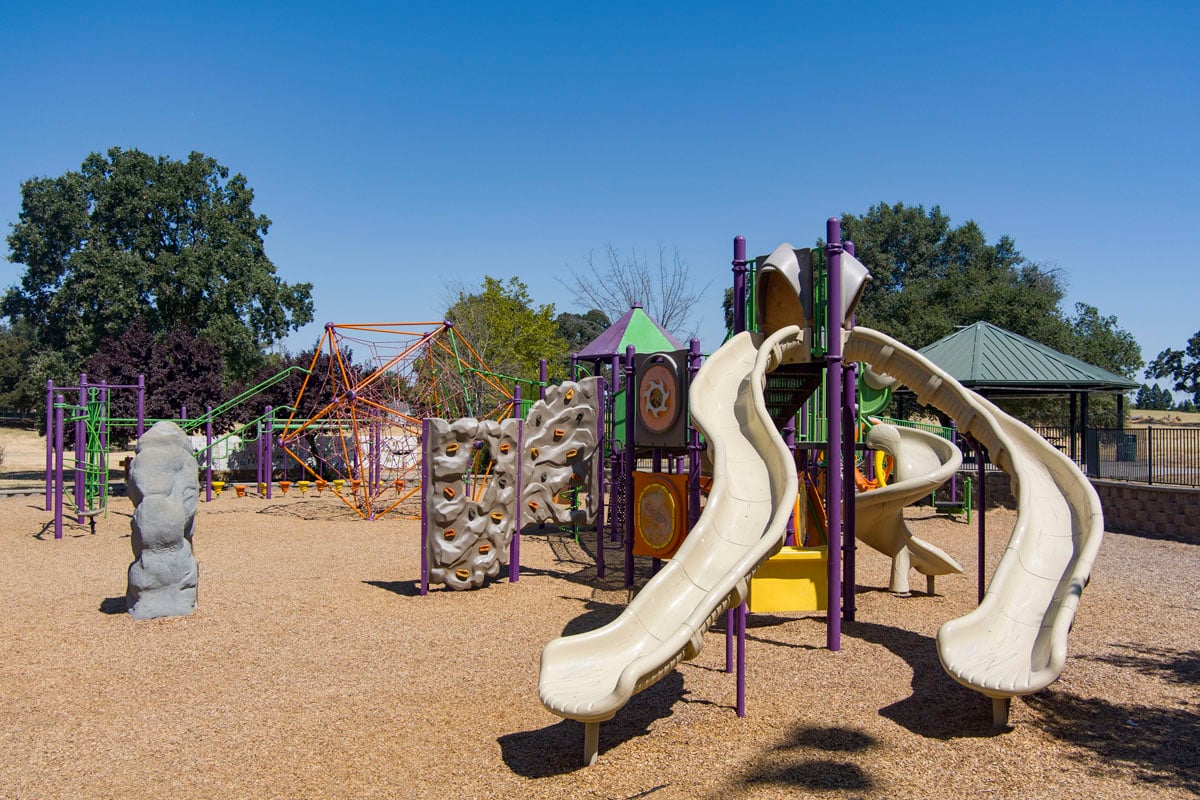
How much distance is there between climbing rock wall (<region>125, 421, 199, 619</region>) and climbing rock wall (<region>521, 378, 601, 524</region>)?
3.93m

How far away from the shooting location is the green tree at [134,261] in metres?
29.2

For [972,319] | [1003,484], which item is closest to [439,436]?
[1003,484]

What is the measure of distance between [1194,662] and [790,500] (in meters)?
4.31

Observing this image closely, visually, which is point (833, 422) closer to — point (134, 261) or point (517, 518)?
point (517, 518)

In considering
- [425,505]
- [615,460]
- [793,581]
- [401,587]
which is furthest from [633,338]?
[793,581]

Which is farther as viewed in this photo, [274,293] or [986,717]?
[274,293]

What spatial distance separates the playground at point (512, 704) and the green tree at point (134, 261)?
20374mm

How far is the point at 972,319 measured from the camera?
37625 millimetres

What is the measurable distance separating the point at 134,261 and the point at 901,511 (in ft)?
88.3

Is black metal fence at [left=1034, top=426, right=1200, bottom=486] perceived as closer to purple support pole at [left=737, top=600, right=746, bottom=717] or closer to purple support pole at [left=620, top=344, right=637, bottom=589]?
purple support pole at [left=620, top=344, right=637, bottom=589]

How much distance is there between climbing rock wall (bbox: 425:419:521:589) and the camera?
10.4 meters

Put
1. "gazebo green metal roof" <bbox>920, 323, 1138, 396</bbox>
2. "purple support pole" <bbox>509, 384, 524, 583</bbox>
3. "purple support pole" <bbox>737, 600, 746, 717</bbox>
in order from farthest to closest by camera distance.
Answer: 1. "gazebo green metal roof" <bbox>920, 323, 1138, 396</bbox>
2. "purple support pole" <bbox>509, 384, 524, 583</bbox>
3. "purple support pole" <bbox>737, 600, 746, 717</bbox>

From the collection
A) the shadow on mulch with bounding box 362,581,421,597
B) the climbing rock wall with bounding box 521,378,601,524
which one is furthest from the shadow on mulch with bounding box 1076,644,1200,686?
the shadow on mulch with bounding box 362,581,421,597

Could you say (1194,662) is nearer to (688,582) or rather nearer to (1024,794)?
(1024,794)
